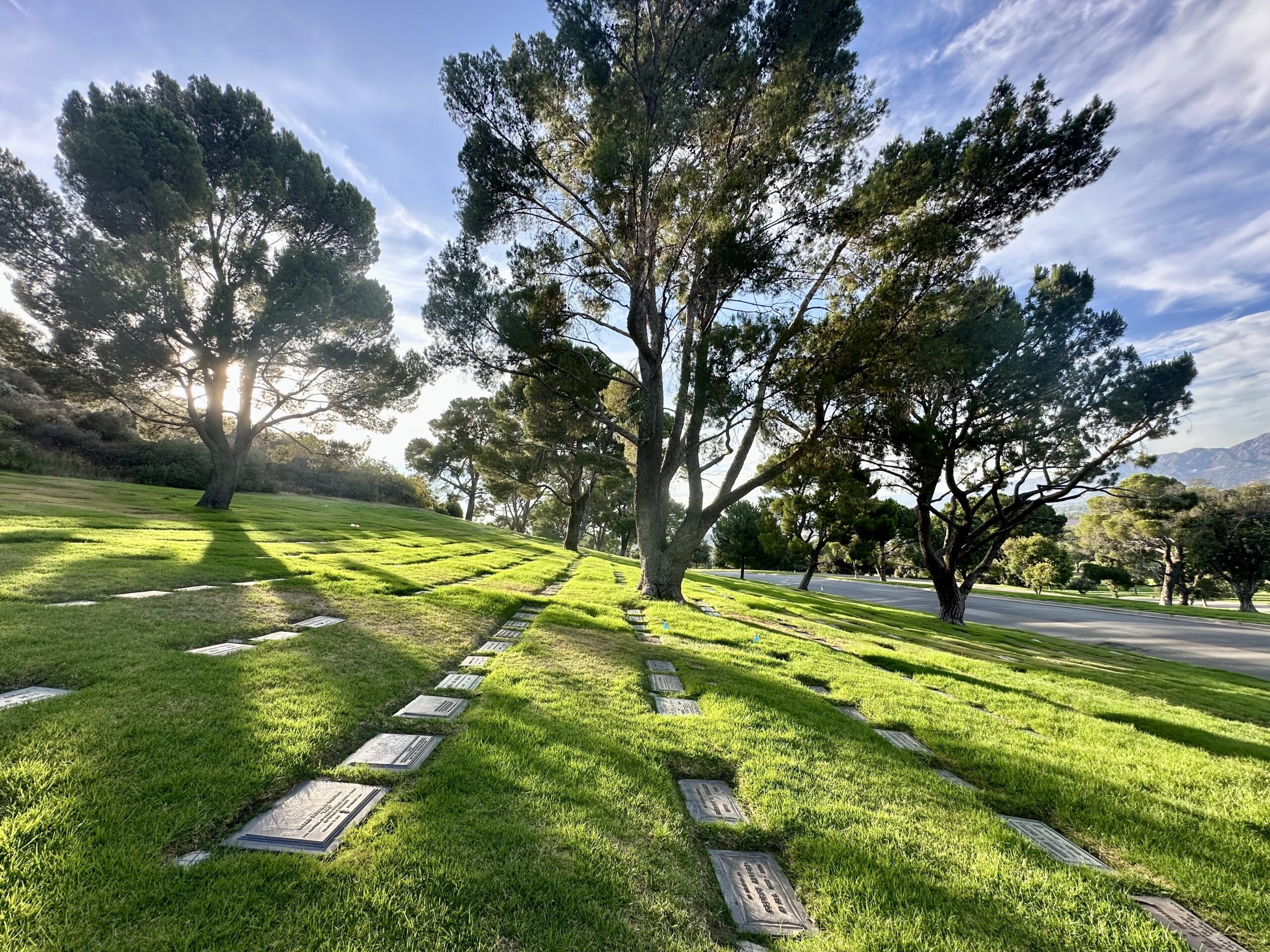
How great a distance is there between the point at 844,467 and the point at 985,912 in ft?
30.5

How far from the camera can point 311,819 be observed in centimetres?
179

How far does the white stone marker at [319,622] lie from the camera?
4441 millimetres

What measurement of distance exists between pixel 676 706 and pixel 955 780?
1.80 meters

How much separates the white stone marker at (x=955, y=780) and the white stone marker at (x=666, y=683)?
185 cm

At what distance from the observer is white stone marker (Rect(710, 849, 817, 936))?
153 cm

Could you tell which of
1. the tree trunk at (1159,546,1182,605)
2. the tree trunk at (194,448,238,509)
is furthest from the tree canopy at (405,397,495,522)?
the tree trunk at (1159,546,1182,605)

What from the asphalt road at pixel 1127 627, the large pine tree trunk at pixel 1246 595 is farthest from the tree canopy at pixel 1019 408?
the large pine tree trunk at pixel 1246 595

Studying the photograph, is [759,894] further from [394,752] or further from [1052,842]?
[394,752]

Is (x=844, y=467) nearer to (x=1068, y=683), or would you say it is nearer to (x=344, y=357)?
(x=1068, y=683)

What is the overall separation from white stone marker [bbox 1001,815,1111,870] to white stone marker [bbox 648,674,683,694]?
7.26 feet

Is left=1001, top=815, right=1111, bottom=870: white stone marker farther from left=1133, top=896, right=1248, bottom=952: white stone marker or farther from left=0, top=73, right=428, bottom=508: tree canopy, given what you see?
left=0, top=73, right=428, bottom=508: tree canopy

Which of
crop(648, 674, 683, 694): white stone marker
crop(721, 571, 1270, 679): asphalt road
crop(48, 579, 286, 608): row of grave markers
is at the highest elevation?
crop(48, 579, 286, 608): row of grave markers

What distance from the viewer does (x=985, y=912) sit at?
5.24 feet

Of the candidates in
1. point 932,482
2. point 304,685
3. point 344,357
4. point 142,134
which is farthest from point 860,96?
point 142,134
